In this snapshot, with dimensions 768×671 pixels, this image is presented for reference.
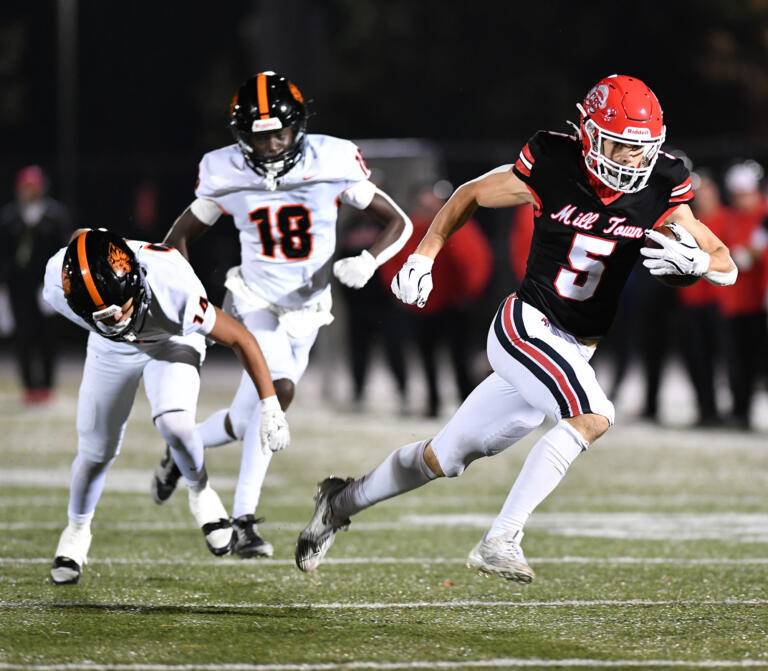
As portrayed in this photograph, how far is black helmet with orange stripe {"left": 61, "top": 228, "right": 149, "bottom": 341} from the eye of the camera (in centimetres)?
491

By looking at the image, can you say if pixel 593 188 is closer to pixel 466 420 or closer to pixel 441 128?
pixel 466 420

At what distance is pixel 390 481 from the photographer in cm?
520

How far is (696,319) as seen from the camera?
1110 cm

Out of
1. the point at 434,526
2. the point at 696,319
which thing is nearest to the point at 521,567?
the point at 434,526

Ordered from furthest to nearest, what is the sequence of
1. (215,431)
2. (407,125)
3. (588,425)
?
1. (407,125)
2. (215,431)
3. (588,425)

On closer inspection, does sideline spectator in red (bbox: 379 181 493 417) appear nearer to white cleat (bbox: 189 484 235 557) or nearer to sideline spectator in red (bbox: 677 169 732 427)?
sideline spectator in red (bbox: 677 169 732 427)

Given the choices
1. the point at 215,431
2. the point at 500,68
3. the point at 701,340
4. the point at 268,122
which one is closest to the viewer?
the point at 268,122

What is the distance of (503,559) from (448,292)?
6979 millimetres

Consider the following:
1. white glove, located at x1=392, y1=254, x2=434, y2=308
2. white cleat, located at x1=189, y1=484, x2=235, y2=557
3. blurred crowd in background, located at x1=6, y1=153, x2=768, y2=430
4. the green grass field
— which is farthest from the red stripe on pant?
blurred crowd in background, located at x1=6, y1=153, x2=768, y2=430

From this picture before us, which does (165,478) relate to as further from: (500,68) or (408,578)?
(500,68)

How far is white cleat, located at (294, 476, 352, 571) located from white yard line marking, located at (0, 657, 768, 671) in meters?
1.21

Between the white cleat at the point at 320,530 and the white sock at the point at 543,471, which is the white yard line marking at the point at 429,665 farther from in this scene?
the white cleat at the point at 320,530

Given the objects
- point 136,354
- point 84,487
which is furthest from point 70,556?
point 136,354

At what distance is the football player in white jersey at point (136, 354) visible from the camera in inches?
195
